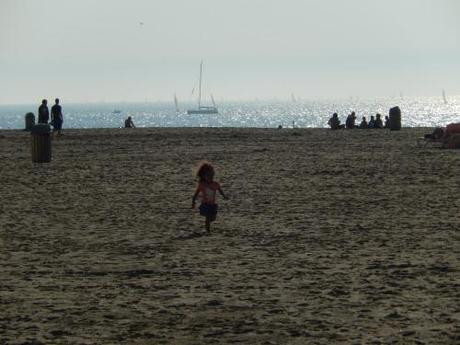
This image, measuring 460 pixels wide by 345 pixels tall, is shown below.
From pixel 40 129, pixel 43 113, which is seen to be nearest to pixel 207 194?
pixel 40 129

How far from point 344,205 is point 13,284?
776 cm

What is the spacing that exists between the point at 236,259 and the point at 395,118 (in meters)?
37.6

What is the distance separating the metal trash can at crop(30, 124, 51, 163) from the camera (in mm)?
25250

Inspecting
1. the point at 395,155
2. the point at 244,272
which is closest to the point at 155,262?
the point at 244,272

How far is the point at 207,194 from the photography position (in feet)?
41.4

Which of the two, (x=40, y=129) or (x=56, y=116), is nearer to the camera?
(x=40, y=129)

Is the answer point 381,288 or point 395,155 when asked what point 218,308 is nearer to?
point 381,288

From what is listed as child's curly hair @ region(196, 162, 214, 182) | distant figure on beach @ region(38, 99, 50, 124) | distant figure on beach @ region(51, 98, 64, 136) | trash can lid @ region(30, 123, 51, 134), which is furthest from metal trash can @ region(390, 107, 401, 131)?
child's curly hair @ region(196, 162, 214, 182)

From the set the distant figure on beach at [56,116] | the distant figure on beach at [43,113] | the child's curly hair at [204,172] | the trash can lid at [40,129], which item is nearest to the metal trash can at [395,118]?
the distant figure on beach at [56,116]

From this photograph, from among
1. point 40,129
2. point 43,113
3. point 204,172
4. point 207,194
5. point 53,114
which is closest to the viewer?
point 207,194

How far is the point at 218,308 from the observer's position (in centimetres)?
764

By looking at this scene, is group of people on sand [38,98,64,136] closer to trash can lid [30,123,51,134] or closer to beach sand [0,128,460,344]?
trash can lid [30,123,51,134]

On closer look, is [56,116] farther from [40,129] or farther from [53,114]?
[40,129]

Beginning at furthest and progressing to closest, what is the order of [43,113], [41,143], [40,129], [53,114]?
[53,114]
[43,113]
[40,129]
[41,143]
